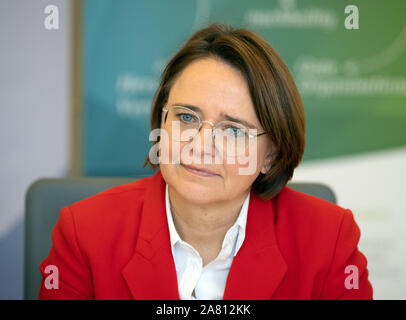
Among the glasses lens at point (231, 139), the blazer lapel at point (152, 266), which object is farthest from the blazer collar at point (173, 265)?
the glasses lens at point (231, 139)

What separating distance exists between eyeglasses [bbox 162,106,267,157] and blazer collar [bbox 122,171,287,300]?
0.82 ft

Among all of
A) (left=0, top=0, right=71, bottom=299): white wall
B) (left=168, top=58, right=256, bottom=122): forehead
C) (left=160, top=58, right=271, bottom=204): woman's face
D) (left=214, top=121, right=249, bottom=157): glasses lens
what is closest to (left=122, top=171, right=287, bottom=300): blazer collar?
(left=160, top=58, right=271, bottom=204): woman's face

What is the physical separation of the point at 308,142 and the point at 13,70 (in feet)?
5.63

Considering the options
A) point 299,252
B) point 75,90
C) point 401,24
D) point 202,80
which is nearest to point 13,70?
point 75,90

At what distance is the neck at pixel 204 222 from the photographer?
1.28 m

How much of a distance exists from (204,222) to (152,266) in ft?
0.68

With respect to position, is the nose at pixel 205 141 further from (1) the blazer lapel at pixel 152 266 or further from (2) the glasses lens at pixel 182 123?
(1) the blazer lapel at pixel 152 266

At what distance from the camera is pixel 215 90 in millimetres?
1146

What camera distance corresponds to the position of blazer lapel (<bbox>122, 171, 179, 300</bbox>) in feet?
3.83

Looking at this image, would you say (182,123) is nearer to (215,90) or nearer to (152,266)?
(215,90)

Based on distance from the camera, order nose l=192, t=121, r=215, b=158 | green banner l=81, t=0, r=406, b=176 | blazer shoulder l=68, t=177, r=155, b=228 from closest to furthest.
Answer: nose l=192, t=121, r=215, b=158 → blazer shoulder l=68, t=177, r=155, b=228 → green banner l=81, t=0, r=406, b=176

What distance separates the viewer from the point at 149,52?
2395 mm

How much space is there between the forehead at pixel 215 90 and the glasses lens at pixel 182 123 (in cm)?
3

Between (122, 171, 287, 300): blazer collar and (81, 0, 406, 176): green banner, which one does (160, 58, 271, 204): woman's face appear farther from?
(81, 0, 406, 176): green banner
